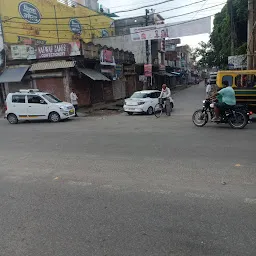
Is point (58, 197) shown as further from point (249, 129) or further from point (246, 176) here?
point (249, 129)

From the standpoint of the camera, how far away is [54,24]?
2858 centimetres

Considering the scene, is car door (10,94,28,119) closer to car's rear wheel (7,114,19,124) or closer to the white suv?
the white suv

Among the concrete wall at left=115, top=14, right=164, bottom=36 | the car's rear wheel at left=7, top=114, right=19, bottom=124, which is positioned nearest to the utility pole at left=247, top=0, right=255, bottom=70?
the car's rear wheel at left=7, top=114, right=19, bottom=124

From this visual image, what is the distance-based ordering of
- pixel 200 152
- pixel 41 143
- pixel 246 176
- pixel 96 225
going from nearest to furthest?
pixel 96 225 < pixel 246 176 < pixel 200 152 < pixel 41 143

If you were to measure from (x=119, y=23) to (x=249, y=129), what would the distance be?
119ft

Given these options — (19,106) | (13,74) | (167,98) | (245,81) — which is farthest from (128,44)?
(245,81)

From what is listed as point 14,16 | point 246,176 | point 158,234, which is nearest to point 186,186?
point 246,176

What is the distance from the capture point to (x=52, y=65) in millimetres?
19875

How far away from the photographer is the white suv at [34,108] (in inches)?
578

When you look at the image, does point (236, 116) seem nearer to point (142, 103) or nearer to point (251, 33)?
point (142, 103)

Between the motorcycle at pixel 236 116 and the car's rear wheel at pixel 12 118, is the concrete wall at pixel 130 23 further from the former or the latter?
the motorcycle at pixel 236 116

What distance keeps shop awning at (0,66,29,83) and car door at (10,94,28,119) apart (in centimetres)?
498

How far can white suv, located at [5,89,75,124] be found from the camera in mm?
14688

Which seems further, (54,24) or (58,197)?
(54,24)
